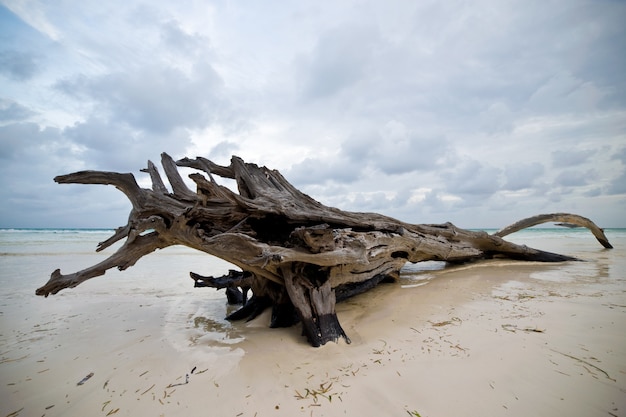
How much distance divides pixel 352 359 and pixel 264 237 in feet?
6.83

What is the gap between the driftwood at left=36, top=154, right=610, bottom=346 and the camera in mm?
3389

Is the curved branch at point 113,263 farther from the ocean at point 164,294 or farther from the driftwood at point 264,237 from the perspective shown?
the ocean at point 164,294

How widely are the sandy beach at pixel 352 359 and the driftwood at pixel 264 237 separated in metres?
0.47

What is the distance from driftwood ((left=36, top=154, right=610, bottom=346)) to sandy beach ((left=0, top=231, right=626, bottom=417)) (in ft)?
1.53

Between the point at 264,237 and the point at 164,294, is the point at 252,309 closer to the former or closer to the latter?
the point at 264,237

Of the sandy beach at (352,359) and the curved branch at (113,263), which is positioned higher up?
the curved branch at (113,263)

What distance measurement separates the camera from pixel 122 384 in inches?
102

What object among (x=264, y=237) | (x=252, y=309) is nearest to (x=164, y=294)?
(x=252, y=309)

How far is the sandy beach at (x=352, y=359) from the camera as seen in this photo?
2158mm

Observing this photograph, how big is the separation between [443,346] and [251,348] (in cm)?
210

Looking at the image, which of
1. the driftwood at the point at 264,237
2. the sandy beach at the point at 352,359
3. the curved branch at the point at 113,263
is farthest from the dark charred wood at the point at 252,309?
the curved branch at the point at 113,263

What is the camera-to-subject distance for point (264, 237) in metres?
4.21

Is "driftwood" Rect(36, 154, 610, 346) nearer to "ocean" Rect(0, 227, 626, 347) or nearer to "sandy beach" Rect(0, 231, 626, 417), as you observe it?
"sandy beach" Rect(0, 231, 626, 417)

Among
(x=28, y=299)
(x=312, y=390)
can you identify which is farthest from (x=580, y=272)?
(x=28, y=299)
